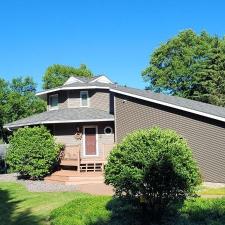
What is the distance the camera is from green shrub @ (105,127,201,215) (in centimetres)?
1004

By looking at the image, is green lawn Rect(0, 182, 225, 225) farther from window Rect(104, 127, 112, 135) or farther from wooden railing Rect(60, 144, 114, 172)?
window Rect(104, 127, 112, 135)

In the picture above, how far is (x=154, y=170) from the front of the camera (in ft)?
32.9

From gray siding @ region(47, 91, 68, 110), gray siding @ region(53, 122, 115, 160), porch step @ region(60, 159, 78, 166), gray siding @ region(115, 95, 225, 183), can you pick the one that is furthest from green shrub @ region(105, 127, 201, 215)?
gray siding @ region(47, 91, 68, 110)

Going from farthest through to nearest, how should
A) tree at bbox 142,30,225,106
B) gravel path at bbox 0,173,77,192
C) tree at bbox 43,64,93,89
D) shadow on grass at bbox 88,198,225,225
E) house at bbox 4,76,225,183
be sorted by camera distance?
tree at bbox 43,64,93,89, tree at bbox 142,30,225,106, house at bbox 4,76,225,183, gravel path at bbox 0,173,77,192, shadow on grass at bbox 88,198,225,225

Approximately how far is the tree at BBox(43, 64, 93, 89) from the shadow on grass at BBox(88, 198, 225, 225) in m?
61.3

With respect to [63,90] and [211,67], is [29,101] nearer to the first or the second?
[211,67]

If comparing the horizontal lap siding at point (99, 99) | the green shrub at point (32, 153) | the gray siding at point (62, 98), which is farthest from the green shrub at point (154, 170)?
the gray siding at point (62, 98)

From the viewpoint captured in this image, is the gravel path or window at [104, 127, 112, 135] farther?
window at [104, 127, 112, 135]

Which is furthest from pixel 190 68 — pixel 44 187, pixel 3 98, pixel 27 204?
pixel 27 204

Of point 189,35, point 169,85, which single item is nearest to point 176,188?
point 169,85

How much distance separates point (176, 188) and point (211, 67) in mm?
41963

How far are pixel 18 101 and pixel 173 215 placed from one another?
47.3m

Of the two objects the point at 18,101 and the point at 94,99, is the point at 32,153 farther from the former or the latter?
the point at 18,101

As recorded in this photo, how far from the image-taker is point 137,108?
22.6 meters
